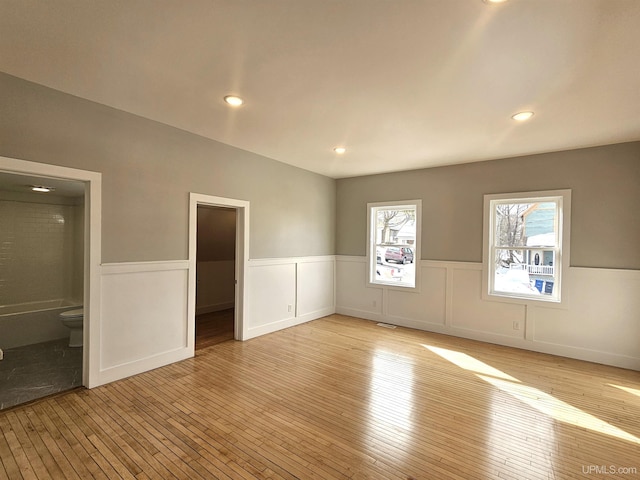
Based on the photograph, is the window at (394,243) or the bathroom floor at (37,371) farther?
the window at (394,243)

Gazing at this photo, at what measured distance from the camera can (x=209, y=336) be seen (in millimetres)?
4688

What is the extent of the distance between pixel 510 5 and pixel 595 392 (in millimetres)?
3584

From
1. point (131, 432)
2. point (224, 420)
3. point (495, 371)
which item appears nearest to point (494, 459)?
point (495, 371)

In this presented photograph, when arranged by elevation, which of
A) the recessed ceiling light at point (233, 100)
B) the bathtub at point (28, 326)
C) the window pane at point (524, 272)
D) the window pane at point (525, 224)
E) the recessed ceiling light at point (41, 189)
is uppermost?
the recessed ceiling light at point (233, 100)

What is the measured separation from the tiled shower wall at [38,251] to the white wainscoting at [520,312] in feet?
15.9

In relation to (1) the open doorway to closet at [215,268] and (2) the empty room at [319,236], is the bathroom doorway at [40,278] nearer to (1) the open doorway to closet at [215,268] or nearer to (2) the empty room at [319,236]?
(2) the empty room at [319,236]

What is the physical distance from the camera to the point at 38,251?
478 cm

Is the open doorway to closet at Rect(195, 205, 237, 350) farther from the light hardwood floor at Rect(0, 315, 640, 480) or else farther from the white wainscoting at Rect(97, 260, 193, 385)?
the light hardwood floor at Rect(0, 315, 640, 480)

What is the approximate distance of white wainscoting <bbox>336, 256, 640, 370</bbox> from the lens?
3740 mm

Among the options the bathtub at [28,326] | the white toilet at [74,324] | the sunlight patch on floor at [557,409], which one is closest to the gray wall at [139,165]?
the white toilet at [74,324]

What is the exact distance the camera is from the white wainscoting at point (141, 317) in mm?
3045

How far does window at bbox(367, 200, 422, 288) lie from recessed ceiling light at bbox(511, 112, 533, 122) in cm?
225

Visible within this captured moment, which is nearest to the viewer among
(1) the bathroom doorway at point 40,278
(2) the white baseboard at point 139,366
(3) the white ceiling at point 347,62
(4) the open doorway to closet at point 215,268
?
(3) the white ceiling at point 347,62

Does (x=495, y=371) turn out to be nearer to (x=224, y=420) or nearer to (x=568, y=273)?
(x=568, y=273)
